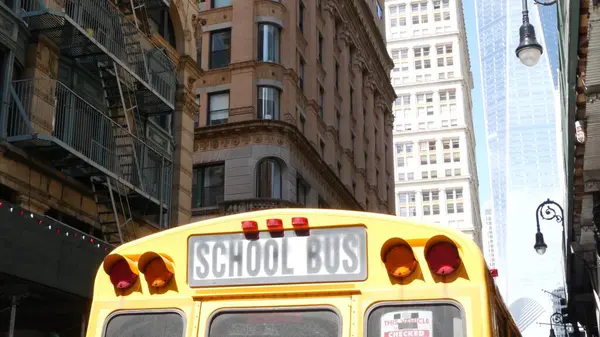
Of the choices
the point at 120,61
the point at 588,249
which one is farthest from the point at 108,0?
the point at 588,249

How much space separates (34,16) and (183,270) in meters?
10.3

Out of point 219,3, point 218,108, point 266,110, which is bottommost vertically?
point 266,110

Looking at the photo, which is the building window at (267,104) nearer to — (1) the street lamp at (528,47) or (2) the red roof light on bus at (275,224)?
(1) the street lamp at (528,47)

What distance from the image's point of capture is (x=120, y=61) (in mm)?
16891

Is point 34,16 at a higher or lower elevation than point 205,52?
lower

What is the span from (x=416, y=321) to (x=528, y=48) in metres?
12.1

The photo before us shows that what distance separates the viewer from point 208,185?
33.8m

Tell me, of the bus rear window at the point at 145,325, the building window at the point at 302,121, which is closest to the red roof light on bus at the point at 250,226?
the bus rear window at the point at 145,325

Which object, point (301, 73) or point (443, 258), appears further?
point (301, 73)

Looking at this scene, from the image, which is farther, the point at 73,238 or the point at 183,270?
the point at 73,238

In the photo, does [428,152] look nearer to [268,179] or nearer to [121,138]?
[268,179]

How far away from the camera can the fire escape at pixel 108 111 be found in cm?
1459

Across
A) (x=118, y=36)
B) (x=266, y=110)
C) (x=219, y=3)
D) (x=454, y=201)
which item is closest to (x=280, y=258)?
(x=118, y=36)

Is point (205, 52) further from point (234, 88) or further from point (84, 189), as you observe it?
point (84, 189)
